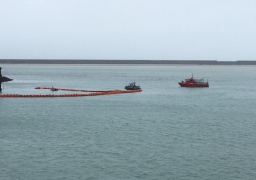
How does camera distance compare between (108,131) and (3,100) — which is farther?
(3,100)

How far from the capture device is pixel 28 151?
37.2 meters

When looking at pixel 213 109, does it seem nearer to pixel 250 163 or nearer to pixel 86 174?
pixel 250 163

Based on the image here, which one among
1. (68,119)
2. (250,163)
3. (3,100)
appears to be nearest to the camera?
(250,163)

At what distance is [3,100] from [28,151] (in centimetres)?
4655

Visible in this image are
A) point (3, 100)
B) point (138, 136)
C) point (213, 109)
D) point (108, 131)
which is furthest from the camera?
point (3, 100)

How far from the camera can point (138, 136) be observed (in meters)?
44.3

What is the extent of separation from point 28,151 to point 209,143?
17.1 metres

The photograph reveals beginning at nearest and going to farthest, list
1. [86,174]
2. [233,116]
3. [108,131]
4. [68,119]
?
[86,174]
[108,131]
[68,119]
[233,116]

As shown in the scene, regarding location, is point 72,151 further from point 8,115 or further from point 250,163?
point 8,115

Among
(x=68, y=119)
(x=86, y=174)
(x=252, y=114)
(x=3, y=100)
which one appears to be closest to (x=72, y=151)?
(x=86, y=174)

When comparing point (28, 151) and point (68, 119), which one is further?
point (68, 119)

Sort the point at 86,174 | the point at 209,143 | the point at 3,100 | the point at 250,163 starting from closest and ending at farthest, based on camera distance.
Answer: the point at 86,174 → the point at 250,163 → the point at 209,143 → the point at 3,100

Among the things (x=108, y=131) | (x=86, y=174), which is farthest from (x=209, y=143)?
(x=86, y=174)

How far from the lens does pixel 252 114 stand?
6388cm
